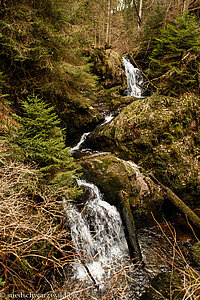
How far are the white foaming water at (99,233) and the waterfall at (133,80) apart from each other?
9.96 m

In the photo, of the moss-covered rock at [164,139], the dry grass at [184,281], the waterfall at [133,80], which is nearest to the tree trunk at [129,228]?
the dry grass at [184,281]

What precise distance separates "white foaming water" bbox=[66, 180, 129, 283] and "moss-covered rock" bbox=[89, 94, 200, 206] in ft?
9.04

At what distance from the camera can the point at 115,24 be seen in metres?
24.5

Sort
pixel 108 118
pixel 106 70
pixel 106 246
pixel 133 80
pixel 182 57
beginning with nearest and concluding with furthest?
pixel 106 246 < pixel 182 57 < pixel 108 118 < pixel 106 70 < pixel 133 80

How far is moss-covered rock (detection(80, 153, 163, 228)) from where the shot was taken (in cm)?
507

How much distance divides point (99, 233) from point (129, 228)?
0.88 meters

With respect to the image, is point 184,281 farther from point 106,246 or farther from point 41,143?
point 106,246

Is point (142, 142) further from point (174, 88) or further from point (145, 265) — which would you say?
point (145, 265)

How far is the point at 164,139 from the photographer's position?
6.61 meters

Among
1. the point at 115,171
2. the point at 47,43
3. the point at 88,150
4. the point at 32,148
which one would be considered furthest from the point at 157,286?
the point at 47,43

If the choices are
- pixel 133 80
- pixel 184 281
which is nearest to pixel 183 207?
pixel 184 281

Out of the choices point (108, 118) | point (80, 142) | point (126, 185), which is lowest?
point (126, 185)

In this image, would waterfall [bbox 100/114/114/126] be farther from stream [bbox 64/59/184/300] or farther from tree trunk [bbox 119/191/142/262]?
tree trunk [bbox 119/191/142/262]

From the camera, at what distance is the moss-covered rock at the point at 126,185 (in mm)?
5074
